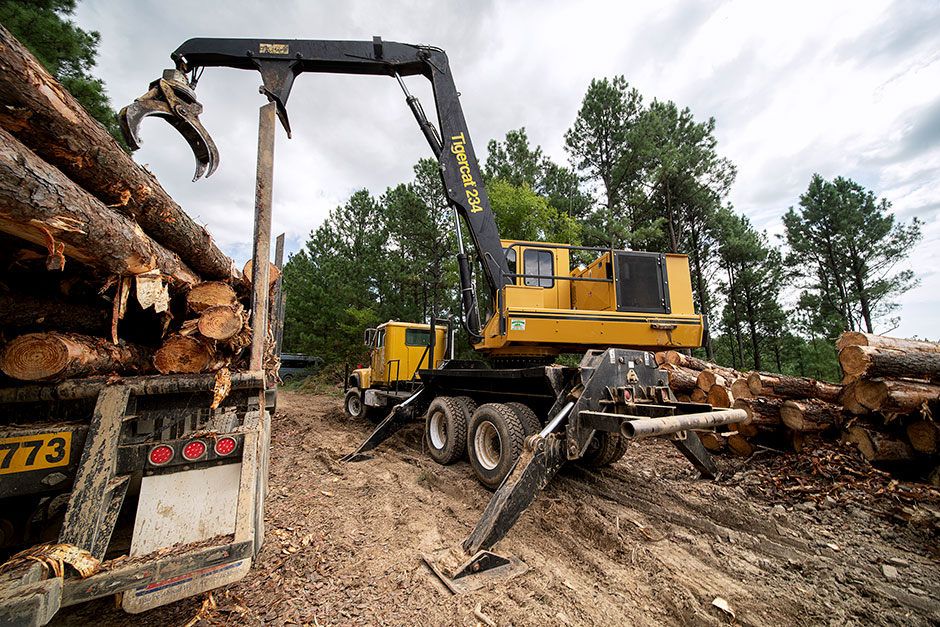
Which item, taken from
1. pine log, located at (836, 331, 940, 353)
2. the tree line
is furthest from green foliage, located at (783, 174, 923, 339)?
pine log, located at (836, 331, 940, 353)

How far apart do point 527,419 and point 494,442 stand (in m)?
0.68

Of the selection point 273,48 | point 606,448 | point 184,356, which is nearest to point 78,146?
point 184,356

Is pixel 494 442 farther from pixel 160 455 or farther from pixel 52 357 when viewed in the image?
pixel 52 357

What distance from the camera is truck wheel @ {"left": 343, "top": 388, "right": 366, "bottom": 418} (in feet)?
32.0

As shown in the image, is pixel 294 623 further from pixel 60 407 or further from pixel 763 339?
pixel 763 339

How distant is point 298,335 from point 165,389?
22.9m

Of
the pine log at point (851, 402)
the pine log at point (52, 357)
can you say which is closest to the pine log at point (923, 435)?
the pine log at point (851, 402)

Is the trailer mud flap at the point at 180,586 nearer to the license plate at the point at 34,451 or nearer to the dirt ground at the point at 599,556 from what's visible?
the dirt ground at the point at 599,556

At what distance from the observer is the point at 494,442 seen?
4.70m

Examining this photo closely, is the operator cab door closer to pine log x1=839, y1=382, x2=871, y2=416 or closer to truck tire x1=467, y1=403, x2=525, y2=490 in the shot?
truck tire x1=467, y1=403, x2=525, y2=490

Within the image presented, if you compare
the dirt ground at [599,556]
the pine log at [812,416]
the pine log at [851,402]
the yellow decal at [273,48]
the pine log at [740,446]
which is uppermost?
the yellow decal at [273,48]

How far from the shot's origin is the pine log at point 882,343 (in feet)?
14.6

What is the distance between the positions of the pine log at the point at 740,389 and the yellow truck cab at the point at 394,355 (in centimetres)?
494

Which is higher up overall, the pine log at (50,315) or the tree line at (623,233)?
the tree line at (623,233)
